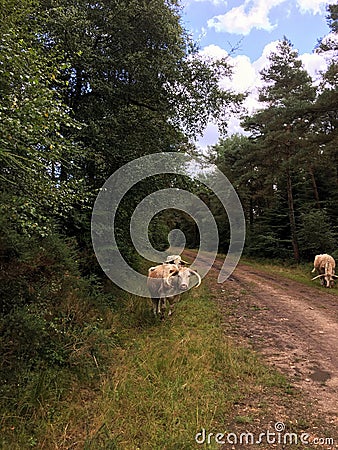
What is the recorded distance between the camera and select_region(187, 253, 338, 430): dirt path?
17.4 ft

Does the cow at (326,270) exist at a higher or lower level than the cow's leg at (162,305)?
higher

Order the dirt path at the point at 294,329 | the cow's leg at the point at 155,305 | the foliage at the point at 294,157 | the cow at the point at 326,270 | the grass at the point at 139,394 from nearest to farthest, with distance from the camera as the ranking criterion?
the grass at the point at 139,394 → the dirt path at the point at 294,329 → the cow's leg at the point at 155,305 → the cow at the point at 326,270 → the foliage at the point at 294,157

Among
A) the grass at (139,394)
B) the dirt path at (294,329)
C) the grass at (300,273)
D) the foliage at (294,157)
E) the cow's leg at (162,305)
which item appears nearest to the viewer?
the grass at (139,394)

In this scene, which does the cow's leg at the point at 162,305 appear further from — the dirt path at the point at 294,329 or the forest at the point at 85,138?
the dirt path at the point at 294,329

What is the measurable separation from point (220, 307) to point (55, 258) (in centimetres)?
556

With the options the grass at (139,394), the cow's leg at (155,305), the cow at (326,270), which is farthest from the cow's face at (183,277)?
the cow at (326,270)

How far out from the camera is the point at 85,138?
9.95 metres

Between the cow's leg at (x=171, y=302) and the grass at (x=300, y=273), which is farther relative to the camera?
the grass at (x=300, y=273)

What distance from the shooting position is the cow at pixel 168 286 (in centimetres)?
895

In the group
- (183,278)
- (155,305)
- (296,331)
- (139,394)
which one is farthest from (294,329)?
(139,394)

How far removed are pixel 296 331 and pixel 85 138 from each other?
7.88 m

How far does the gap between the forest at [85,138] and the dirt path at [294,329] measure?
3306mm

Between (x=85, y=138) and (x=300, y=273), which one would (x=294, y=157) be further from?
(x=85, y=138)

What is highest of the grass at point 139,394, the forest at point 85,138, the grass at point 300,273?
the forest at point 85,138
